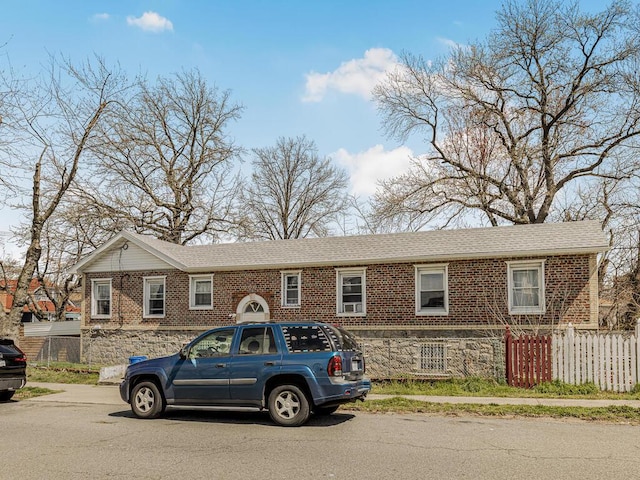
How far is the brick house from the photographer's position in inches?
790

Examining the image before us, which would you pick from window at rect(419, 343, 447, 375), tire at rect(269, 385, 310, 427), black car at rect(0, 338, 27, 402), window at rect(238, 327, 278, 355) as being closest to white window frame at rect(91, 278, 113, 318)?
black car at rect(0, 338, 27, 402)

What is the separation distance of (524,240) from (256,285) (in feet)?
32.0

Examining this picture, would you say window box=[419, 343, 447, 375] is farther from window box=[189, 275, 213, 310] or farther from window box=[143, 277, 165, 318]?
window box=[143, 277, 165, 318]

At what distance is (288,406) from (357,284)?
12010 millimetres

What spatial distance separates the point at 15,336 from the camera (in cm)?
2106

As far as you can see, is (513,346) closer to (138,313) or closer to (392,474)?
(392,474)

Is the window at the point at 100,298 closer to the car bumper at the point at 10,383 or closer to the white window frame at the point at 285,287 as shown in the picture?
the white window frame at the point at 285,287

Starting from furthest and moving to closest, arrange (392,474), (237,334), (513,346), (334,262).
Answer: (334,262) < (513,346) < (237,334) < (392,474)

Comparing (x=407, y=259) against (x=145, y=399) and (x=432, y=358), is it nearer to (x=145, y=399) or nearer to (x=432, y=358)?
(x=432, y=358)

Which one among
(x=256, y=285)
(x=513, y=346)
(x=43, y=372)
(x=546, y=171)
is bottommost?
(x=43, y=372)

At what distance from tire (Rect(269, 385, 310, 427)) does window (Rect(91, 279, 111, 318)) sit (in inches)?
684

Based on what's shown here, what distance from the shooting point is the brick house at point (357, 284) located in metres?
20.1

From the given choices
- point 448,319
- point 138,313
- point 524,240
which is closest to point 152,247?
point 138,313

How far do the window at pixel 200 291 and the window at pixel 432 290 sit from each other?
27.0ft
